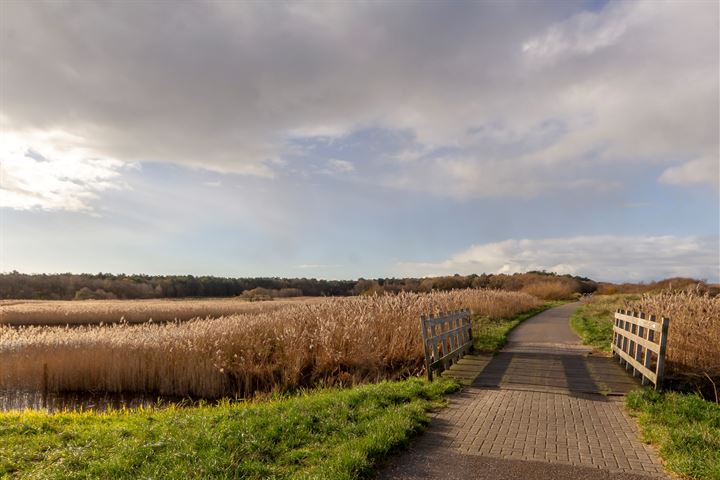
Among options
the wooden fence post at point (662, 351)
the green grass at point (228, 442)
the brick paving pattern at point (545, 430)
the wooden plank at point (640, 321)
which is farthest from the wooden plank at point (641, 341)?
the green grass at point (228, 442)

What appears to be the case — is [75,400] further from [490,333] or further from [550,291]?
[550,291]

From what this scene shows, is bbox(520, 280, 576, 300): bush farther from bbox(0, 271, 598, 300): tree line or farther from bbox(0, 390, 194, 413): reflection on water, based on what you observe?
bbox(0, 390, 194, 413): reflection on water

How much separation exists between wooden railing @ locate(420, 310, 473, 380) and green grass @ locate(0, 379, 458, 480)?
2.09m

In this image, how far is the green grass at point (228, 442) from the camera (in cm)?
530

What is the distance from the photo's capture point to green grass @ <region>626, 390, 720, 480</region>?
5.43 metres

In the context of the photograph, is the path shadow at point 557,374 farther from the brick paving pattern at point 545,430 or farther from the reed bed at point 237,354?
the reed bed at point 237,354

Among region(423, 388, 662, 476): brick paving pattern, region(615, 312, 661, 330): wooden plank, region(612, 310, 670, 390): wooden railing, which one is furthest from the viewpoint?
region(615, 312, 661, 330): wooden plank

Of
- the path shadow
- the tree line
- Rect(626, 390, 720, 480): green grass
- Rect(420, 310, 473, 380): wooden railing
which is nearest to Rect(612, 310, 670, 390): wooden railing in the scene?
the path shadow

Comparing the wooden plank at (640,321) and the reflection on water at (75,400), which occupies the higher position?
the wooden plank at (640,321)

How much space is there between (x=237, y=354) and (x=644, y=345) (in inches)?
412

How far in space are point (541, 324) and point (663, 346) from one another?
46.6 feet

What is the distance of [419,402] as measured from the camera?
26.8ft

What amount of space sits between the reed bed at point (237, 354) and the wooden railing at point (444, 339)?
967 mm

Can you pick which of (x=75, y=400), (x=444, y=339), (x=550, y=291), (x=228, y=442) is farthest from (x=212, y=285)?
(x=228, y=442)
